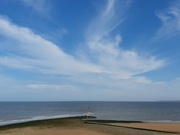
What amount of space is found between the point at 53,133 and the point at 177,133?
58.0 feet

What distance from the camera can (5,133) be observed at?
141ft

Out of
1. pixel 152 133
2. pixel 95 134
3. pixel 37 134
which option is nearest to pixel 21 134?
pixel 37 134

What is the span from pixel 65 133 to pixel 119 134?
7852 millimetres

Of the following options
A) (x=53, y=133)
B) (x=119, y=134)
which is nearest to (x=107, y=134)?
(x=119, y=134)

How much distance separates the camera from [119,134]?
39438mm

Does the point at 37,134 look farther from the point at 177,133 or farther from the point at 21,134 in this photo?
the point at 177,133

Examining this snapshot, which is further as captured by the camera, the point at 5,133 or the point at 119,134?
the point at 5,133

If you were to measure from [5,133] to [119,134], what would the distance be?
17.3 m

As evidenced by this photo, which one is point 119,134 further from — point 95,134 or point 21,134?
point 21,134

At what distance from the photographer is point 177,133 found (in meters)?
40.2

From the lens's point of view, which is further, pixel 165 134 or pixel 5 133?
pixel 5 133

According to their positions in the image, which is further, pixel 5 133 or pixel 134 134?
pixel 5 133

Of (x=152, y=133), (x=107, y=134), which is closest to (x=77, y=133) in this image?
(x=107, y=134)

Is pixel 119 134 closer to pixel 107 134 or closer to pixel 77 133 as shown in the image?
pixel 107 134
